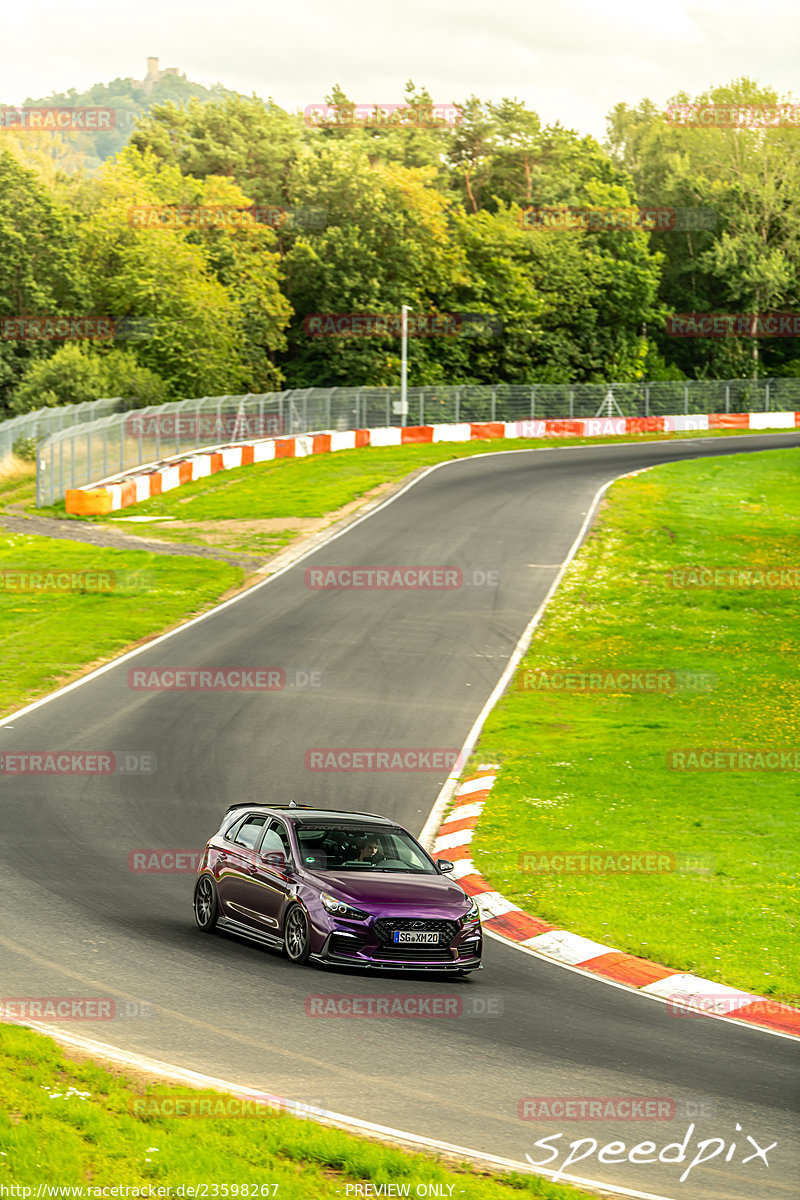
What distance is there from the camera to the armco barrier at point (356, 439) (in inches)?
1829

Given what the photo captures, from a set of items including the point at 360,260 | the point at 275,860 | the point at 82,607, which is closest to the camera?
the point at 275,860

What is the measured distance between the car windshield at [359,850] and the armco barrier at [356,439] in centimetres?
3282

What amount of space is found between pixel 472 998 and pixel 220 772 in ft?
27.8

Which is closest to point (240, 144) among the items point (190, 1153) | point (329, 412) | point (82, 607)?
point (329, 412)

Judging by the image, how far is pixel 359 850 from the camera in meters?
14.0

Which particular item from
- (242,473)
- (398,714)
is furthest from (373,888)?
(242,473)

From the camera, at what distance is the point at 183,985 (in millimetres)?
11664

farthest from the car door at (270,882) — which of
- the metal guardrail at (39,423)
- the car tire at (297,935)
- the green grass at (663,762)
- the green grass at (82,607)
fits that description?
the metal guardrail at (39,423)

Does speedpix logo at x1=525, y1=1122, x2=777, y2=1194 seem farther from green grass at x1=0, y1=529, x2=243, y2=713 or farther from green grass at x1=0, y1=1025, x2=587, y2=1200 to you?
green grass at x1=0, y1=529, x2=243, y2=713

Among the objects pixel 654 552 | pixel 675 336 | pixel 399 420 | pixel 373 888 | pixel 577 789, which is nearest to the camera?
pixel 373 888

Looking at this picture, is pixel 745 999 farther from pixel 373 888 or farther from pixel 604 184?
pixel 604 184

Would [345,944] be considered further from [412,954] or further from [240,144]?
[240,144]

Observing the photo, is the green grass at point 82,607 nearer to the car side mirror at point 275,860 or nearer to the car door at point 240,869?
the car door at point 240,869

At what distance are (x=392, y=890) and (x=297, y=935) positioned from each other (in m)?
1.00
